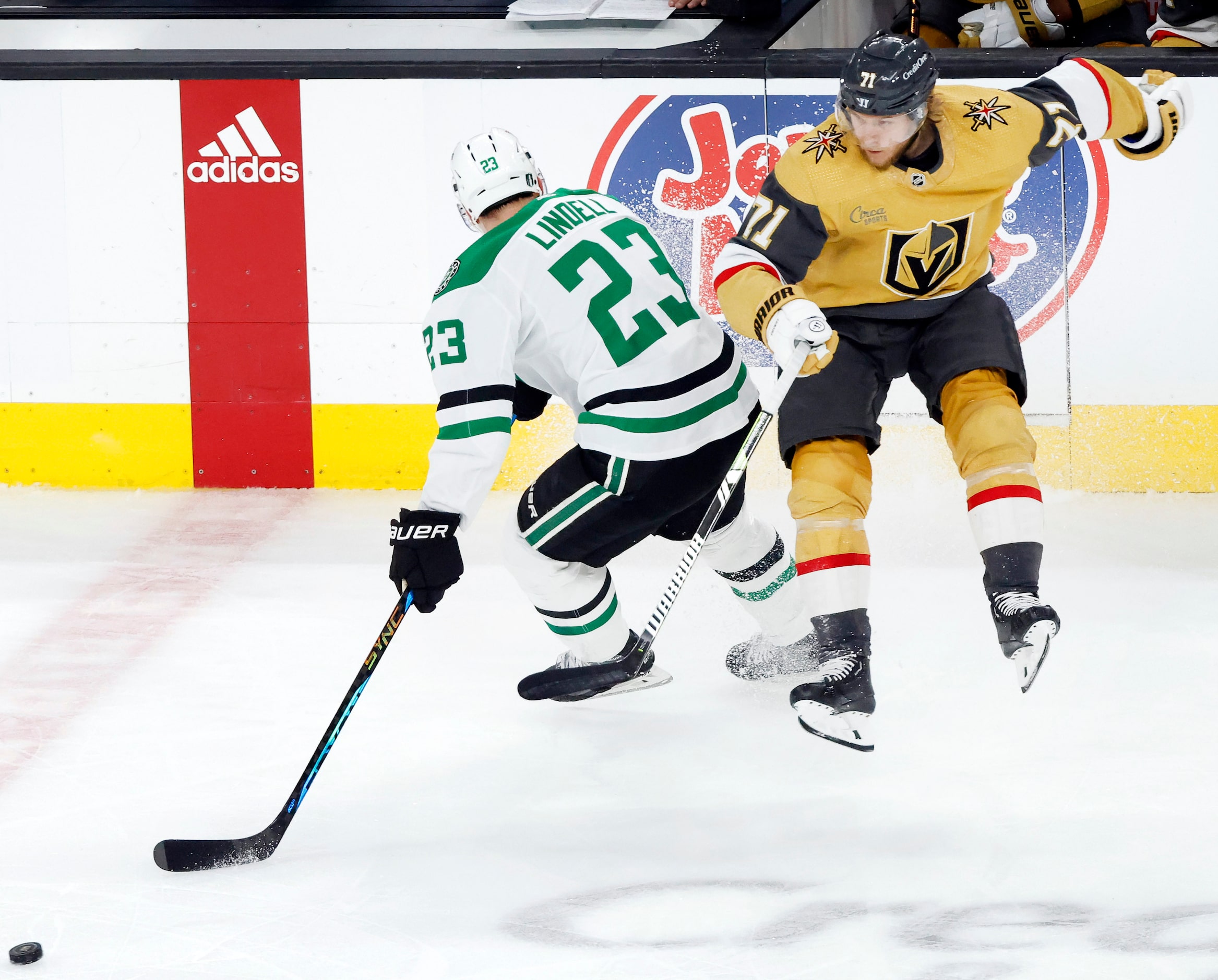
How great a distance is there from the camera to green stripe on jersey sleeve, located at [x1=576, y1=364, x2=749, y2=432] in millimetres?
2402

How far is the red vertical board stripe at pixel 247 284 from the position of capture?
432cm

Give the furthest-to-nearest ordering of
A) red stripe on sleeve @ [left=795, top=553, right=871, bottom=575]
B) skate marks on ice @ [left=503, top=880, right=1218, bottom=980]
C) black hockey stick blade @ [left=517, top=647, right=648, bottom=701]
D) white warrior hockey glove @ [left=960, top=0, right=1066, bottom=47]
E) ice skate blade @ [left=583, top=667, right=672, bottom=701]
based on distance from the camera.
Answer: white warrior hockey glove @ [left=960, top=0, right=1066, bottom=47], ice skate blade @ [left=583, top=667, right=672, bottom=701], black hockey stick blade @ [left=517, top=647, right=648, bottom=701], red stripe on sleeve @ [left=795, top=553, right=871, bottom=575], skate marks on ice @ [left=503, top=880, right=1218, bottom=980]

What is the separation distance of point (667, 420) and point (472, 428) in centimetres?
36

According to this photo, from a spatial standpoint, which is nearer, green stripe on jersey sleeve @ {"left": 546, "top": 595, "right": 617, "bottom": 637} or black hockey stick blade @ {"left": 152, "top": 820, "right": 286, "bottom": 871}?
black hockey stick blade @ {"left": 152, "top": 820, "right": 286, "bottom": 871}

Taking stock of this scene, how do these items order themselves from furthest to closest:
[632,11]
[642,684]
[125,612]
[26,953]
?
[632,11] → [125,612] → [642,684] → [26,953]

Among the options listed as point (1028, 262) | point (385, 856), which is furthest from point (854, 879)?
point (1028, 262)

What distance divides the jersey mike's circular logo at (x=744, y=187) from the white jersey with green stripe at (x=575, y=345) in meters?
1.81

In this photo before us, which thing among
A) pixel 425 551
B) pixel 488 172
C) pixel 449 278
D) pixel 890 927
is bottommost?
pixel 890 927

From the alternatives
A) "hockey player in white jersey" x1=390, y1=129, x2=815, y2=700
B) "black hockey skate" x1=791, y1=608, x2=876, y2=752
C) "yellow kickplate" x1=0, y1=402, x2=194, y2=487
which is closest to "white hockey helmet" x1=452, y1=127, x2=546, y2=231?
"hockey player in white jersey" x1=390, y1=129, x2=815, y2=700

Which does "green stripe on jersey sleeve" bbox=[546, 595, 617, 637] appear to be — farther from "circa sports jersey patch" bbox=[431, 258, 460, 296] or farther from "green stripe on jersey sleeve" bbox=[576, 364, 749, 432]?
"circa sports jersey patch" bbox=[431, 258, 460, 296]

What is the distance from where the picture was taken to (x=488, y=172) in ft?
7.98

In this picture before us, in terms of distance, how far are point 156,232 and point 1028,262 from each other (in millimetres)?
2684

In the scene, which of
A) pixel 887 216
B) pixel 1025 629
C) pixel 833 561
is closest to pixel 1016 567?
pixel 1025 629

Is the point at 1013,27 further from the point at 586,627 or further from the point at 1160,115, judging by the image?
the point at 586,627
